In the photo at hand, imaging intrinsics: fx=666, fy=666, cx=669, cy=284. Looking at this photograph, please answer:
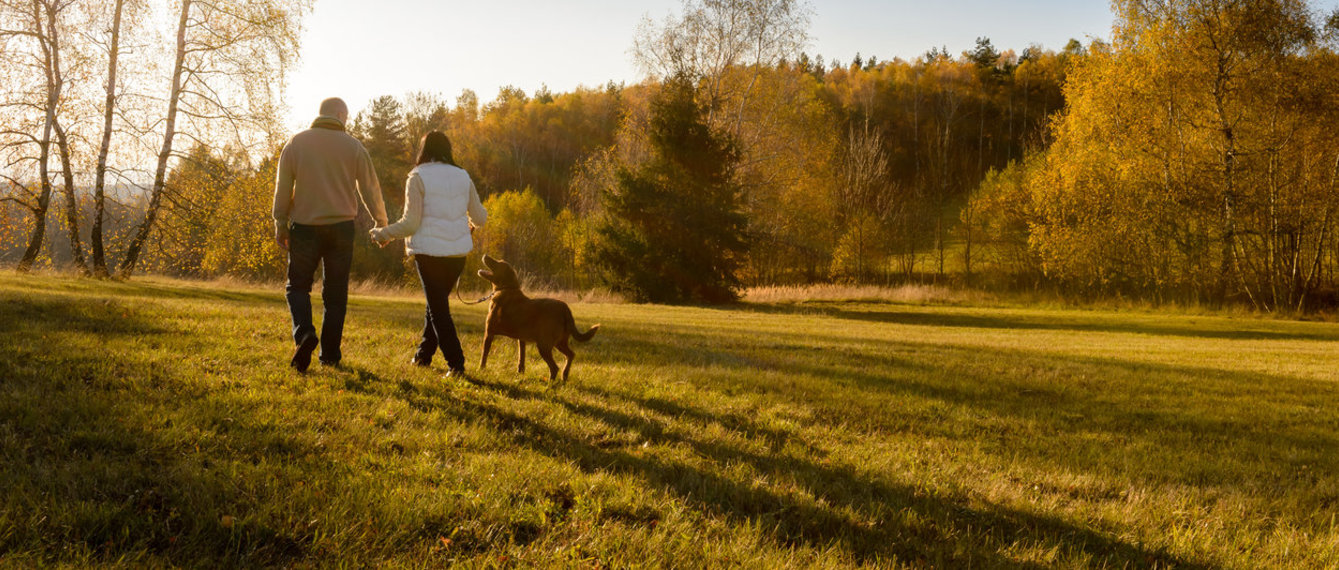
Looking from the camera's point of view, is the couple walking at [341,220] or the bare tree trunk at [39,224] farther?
the bare tree trunk at [39,224]

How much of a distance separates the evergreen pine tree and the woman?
2036cm

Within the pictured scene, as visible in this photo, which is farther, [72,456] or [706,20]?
[706,20]

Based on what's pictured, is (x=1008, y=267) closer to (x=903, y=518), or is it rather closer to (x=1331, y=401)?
(x=1331, y=401)

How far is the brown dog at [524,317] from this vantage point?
18.6ft

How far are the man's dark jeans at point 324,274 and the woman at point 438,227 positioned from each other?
1.13ft

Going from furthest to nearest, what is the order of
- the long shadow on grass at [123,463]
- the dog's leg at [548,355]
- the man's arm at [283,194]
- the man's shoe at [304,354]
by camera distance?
the dog's leg at [548,355], the man's arm at [283,194], the man's shoe at [304,354], the long shadow on grass at [123,463]

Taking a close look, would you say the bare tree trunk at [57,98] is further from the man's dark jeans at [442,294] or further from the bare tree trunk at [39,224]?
the man's dark jeans at [442,294]

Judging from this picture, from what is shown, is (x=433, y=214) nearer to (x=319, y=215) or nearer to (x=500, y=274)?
(x=500, y=274)

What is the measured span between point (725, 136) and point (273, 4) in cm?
1592

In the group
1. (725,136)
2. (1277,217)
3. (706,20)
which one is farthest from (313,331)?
(1277,217)

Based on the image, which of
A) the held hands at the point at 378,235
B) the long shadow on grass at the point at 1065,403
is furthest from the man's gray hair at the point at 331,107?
the long shadow on grass at the point at 1065,403

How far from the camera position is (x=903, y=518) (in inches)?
124

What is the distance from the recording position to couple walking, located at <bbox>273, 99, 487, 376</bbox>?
528 centimetres

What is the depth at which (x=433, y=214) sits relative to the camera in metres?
5.43
